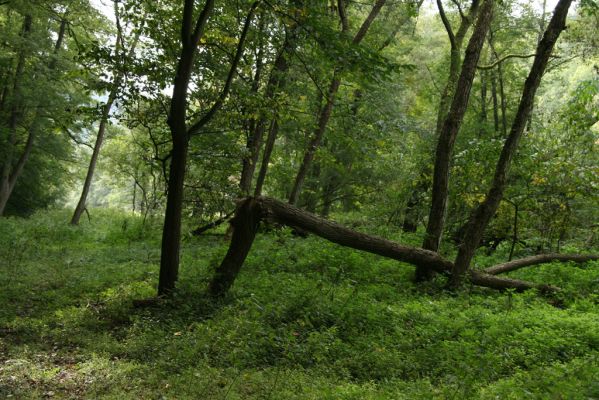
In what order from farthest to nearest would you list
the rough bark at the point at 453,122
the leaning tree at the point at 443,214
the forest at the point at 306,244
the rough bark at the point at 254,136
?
the rough bark at the point at 254,136 < the rough bark at the point at 453,122 < the leaning tree at the point at 443,214 < the forest at the point at 306,244

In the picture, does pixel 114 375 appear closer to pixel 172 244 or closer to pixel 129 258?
pixel 172 244

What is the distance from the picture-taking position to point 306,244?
12.3 metres

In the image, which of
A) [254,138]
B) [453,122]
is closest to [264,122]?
[254,138]

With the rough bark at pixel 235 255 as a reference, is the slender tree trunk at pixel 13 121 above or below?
above

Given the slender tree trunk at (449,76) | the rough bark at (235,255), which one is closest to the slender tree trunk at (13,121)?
the rough bark at (235,255)

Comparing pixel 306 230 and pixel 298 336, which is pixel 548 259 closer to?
pixel 306 230

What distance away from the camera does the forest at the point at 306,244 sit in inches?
217

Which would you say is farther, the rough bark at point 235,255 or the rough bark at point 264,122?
the rough bark at point 264,122

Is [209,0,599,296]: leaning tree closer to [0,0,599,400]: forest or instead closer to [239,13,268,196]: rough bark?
[0,0,599,400]: forest

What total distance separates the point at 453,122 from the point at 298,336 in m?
5.24

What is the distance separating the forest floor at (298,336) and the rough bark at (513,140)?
856 mm

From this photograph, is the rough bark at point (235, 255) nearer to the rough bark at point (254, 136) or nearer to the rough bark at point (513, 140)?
the rough bark at point (513, 140)

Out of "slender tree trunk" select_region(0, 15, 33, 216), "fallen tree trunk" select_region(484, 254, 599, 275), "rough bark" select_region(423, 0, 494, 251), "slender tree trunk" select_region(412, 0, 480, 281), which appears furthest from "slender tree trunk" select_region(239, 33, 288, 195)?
"slender tree trunk" select_region(0, 15, 33, 216)

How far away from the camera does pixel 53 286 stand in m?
9.55
